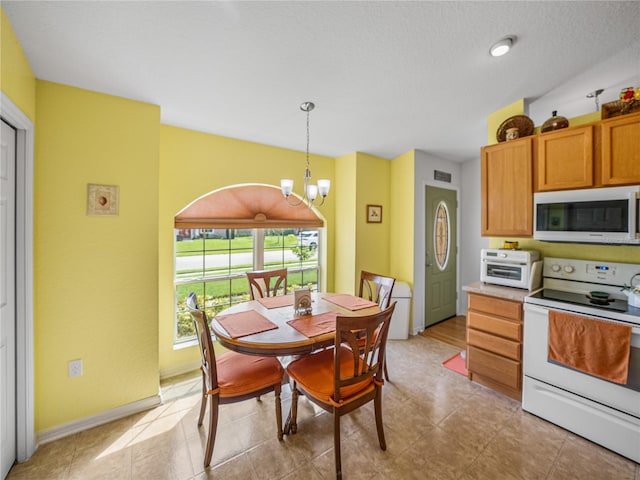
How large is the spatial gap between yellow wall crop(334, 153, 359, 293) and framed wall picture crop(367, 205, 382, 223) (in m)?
0.27

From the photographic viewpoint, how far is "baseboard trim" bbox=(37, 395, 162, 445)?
1.87 m

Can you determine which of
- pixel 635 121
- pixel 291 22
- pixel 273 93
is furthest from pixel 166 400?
pixel 635 121

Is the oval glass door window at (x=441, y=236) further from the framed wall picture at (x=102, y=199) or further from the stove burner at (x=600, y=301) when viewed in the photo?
the framed wall picture at (x=102, y=199)

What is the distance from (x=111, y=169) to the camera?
2070 millimetres

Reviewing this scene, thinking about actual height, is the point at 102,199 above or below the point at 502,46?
below

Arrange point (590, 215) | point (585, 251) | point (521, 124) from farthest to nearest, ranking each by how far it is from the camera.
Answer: point (521, 124) → point (585, 251) → point (590, 215)

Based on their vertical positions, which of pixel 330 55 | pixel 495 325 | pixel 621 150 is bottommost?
pixel 495 325

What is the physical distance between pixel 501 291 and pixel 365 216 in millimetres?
1898

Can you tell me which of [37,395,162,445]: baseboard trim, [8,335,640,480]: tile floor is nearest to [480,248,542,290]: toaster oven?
[8,335,640,480]: tile floor

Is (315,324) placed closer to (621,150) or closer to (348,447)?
(348,447)

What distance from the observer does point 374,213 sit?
3873 mm

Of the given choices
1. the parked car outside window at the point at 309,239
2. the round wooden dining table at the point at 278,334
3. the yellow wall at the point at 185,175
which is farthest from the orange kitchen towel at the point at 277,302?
the parked car outside window at the point at 309,239

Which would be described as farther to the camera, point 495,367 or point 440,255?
point 440,255

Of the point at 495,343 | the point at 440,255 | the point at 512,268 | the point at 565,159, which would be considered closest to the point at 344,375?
the point at 495,343
